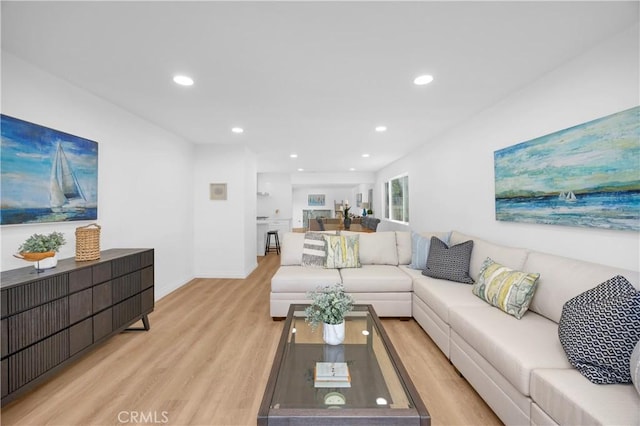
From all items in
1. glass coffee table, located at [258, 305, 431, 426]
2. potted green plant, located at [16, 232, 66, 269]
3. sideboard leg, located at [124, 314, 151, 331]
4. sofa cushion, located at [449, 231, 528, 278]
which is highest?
potted green plant, located at [16, 232, 66, 269]

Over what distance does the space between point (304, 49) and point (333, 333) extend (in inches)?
78.0

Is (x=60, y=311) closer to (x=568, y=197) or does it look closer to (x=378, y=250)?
(x=378, y=250)

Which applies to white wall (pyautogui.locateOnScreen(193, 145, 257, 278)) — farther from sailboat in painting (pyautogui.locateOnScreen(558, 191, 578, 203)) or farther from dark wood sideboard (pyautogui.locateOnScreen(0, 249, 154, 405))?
sailboat in painting (pyautogui.locateOnScreen(558, 191, 578, 203))

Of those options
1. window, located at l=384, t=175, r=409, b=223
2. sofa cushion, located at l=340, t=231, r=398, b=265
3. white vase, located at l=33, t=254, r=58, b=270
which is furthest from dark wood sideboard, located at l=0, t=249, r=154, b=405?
window, located at l=384, t=175, r=409, b=223

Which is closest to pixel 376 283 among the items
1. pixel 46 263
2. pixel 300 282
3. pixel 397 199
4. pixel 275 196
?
pixel 300 282

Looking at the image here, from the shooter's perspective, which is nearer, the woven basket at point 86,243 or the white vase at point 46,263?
the white vase at point 46,263

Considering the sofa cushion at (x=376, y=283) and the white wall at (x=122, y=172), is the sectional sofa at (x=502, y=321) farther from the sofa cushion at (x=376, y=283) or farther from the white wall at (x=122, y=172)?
the white wall at (x=122, y=172)

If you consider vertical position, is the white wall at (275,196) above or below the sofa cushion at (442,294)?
above

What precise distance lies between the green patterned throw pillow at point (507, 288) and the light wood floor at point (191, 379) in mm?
629

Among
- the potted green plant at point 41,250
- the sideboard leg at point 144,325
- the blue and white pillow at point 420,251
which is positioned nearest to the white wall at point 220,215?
the sideboard leg at point 144,325

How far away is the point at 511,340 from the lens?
155cm

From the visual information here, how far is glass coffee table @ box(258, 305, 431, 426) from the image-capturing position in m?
1.10

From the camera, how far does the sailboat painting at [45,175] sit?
75.6 inches
